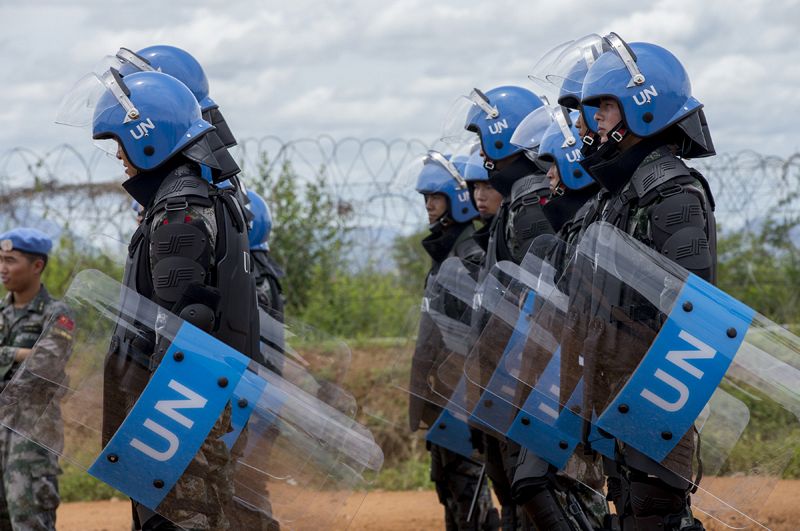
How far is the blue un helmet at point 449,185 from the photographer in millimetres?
7035

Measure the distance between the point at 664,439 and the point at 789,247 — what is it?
824 centimetres

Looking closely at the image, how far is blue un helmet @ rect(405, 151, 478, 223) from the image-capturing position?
7035 millimetres

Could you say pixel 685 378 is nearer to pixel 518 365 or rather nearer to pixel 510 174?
pixel 518 365

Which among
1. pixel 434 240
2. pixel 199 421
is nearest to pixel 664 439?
pixel 199 421

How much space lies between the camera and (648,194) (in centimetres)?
418

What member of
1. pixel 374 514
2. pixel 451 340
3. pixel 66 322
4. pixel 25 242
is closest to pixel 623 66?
pixel 451 340

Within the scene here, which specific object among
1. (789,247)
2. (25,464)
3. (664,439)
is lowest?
(25,464)

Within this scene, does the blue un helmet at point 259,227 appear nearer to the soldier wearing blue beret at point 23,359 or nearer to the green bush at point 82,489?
the soldier wearing blue beret at point 23,359

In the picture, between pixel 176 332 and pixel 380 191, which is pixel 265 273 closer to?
pixel 176 332

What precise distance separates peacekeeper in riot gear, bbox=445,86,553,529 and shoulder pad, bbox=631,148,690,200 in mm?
1111

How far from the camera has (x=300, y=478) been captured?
13.3ft

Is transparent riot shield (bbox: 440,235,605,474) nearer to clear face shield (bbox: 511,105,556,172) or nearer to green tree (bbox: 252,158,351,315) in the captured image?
clear face shield (bbox: 511,105,556,172)

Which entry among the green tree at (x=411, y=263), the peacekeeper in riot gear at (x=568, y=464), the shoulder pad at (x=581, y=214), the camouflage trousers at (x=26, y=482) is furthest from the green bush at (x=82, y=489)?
the shoulder pad at (x=581, y=214)

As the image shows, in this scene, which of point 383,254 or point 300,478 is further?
point 383,254
